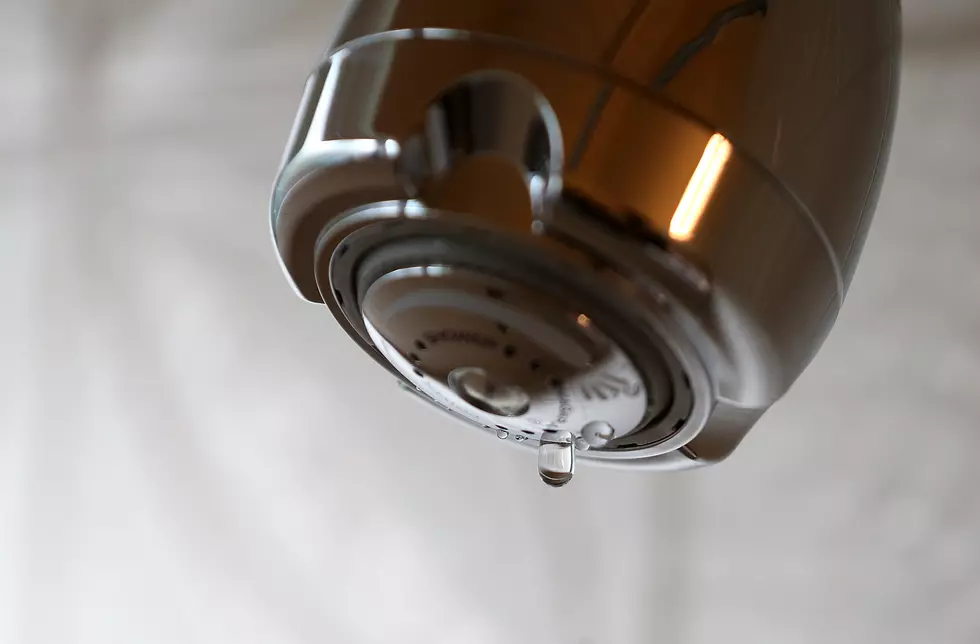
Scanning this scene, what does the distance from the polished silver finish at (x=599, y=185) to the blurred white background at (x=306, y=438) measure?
52cm

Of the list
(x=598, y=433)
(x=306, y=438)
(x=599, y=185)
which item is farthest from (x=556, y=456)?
(x=306, y=438)

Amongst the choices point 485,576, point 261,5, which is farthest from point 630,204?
point 261,5

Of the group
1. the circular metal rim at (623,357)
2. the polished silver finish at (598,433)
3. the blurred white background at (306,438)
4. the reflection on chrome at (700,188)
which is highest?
the blurred white background at (306,438)

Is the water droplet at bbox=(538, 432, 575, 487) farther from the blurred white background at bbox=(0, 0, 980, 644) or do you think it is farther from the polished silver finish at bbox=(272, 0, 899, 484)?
the blurred white background at bbox=(0, 0, 980, 644)

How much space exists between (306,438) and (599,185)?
76 centimetres

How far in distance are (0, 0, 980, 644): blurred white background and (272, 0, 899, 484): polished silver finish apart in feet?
1.69

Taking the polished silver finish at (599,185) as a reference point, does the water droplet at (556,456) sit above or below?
below

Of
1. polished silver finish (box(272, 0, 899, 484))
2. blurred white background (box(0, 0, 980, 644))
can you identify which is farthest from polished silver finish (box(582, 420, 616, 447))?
blurred white background (box(0, 0, 980, 644))

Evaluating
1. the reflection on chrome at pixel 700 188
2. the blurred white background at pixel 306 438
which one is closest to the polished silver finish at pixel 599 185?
the reflection on chrome at pixel 700 188

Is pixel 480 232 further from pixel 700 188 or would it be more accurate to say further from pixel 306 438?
pixel 306 438

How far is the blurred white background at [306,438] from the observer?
0.73 meters

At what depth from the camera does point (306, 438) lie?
3.06 feet

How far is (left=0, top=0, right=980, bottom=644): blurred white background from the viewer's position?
0.73 meters

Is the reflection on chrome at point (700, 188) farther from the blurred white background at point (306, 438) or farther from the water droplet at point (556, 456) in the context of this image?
A: the blurred white background at point (306, 438)
